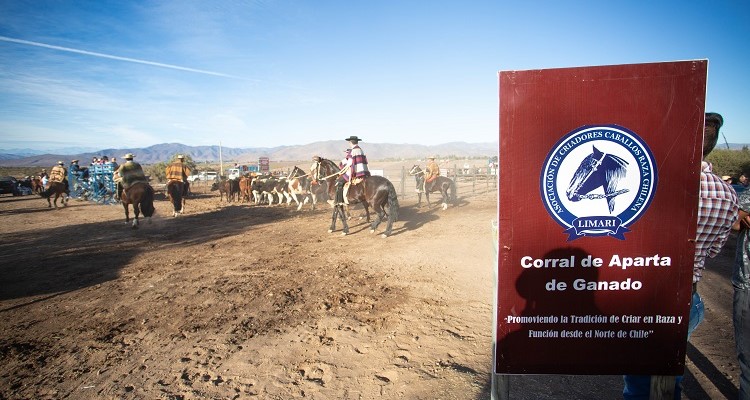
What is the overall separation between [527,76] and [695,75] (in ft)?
2.46

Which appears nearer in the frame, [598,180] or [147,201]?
[598,180]

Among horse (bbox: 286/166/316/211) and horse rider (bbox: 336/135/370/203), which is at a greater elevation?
horse rider (bbox: 336/135/370/203)

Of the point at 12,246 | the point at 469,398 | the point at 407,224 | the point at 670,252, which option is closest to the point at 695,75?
the point at 670,252

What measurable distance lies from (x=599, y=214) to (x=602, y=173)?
204 mm

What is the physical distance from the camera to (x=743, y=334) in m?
2.11

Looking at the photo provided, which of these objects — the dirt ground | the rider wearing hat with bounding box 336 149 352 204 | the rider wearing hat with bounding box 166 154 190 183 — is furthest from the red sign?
the rider wearing hat with bounding box 166 154 190 183

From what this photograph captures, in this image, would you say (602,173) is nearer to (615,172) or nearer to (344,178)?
(615,172)

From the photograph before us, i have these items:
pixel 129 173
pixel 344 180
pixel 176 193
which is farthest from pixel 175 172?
pixel 344 180

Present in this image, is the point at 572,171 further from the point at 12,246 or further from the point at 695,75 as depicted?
the point at 12,246

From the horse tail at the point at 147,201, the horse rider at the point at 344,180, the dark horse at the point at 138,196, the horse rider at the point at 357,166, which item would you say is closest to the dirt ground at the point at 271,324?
the horse rider at the point at 344,180

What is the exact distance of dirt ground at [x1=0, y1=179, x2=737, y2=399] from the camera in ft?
10.5

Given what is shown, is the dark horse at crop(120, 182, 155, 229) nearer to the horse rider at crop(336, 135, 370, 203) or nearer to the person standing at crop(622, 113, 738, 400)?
the horse rider at crop(336, 135, 370, 203)

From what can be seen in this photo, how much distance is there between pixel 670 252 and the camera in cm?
161

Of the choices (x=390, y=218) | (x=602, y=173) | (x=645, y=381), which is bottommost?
(x=390, y=218)
